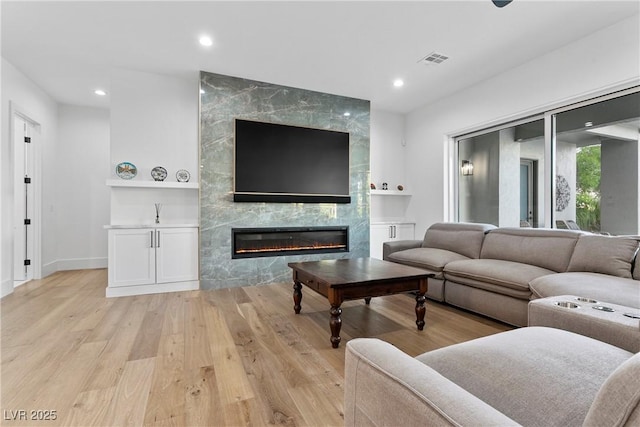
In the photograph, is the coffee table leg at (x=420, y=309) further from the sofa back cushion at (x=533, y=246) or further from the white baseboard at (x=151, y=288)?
the white baseboard at (x=151, y=288)

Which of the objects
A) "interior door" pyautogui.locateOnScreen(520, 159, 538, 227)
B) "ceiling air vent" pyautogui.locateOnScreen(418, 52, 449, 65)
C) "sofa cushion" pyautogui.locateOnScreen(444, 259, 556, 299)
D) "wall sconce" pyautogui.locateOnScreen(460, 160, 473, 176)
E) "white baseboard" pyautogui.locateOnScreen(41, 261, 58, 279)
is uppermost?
"ceiling air vent" pyautogui.locateOnScreen(418, 52, 449, 65)

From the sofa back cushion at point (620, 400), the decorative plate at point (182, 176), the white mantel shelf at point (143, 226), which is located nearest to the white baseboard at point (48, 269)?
the white mantel shelf at point (143, 226)

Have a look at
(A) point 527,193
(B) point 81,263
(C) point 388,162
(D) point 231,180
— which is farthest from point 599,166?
(B) point 81,263

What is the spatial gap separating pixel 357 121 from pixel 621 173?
11.1ft

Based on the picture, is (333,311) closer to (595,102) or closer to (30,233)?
(595,102)

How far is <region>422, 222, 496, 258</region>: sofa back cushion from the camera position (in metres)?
3.74

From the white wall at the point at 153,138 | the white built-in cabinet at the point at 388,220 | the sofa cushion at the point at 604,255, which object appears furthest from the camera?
the white built-in cabinet at the point at 388,220

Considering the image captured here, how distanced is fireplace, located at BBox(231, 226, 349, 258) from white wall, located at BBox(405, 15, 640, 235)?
168cm

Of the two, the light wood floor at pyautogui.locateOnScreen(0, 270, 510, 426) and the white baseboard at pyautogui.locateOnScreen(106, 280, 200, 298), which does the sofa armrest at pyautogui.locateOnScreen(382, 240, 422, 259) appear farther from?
the white baseboard at pyautogui.locateOnScreen(106, 280, 200, 298)

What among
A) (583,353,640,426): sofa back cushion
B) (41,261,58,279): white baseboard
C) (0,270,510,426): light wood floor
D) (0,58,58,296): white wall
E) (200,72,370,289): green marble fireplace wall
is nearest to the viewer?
(583,353,640,426): sofa back cushion

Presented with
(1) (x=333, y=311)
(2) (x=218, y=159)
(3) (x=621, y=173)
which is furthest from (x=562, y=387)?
(2) (x=218, y=159)

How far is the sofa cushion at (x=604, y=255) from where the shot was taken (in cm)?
250

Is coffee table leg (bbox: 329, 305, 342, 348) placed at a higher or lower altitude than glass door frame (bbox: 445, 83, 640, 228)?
lower

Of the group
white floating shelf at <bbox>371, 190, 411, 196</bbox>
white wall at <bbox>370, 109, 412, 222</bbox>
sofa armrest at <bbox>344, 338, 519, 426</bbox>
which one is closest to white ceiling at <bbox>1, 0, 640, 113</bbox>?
white wall at <bbox>370, 109, 412, 222</bbox>
